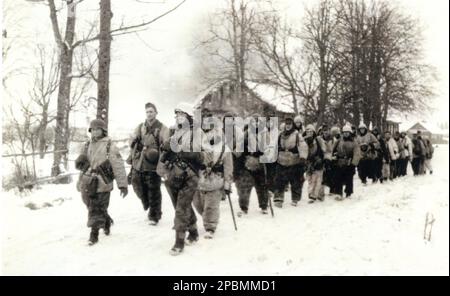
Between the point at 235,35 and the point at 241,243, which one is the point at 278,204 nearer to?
the point at 241,243

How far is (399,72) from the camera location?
31359 mm

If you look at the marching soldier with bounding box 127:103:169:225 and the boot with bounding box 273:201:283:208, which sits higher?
the marching soldier with bounding box 127:103:169:225

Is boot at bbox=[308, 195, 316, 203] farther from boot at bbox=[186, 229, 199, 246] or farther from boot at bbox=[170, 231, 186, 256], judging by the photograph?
boot at bbox=[170, 231, 186, 256]

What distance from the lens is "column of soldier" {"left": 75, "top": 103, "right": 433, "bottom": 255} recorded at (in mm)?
6320

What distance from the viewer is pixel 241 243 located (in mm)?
6836

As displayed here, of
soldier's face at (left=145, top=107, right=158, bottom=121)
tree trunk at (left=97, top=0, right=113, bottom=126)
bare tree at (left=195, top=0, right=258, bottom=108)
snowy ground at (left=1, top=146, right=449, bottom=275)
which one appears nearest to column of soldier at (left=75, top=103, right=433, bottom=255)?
soldier's face at (left=145, top=107, right=158, bottom=121)

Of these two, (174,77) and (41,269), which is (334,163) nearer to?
(41,269)

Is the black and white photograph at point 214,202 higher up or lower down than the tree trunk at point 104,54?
lower down

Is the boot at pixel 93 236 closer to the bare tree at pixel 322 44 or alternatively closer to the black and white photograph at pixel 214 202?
the black and white photograph at pixel 214 202

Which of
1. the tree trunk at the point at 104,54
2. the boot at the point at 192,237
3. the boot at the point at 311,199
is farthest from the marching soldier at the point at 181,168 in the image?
the boot at the point at 311,199

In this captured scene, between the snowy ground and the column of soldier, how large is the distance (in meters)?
0.35

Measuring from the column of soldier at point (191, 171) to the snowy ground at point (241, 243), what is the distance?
351 mm

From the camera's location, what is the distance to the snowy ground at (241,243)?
5625mm
